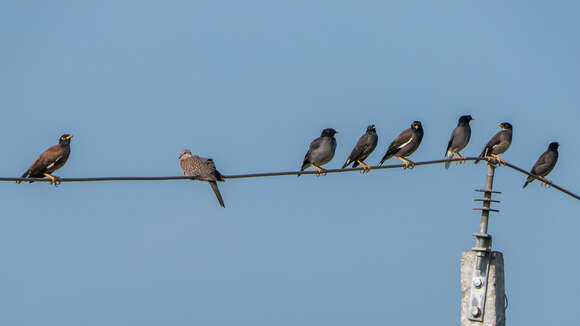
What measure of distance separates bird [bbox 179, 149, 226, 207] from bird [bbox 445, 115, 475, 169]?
188 inches

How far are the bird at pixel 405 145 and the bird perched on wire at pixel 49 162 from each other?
196 inches

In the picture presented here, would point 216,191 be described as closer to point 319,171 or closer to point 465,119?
point 319,171

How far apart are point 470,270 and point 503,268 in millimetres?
332

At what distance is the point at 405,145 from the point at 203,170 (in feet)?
13.6

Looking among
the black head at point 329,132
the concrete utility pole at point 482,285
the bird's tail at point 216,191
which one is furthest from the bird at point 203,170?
the concrete utility pole at point 482,285

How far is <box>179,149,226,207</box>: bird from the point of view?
13383 mm

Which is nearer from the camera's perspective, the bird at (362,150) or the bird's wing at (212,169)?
the bird's wing at (212,169)

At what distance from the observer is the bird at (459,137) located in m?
17.4

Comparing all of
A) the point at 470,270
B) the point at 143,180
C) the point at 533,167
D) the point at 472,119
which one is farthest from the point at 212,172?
the point at 533,167

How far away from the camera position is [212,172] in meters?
13.5

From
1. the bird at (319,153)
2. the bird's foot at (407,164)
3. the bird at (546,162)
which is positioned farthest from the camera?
the bird at (546,162)

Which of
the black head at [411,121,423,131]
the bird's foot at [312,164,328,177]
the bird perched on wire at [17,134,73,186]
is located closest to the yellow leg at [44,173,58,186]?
the bird perched on wire at [17,134,73,186]

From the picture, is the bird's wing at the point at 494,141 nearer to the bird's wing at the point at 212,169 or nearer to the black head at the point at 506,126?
the black head at the point at 506,126

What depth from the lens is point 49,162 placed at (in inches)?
556
